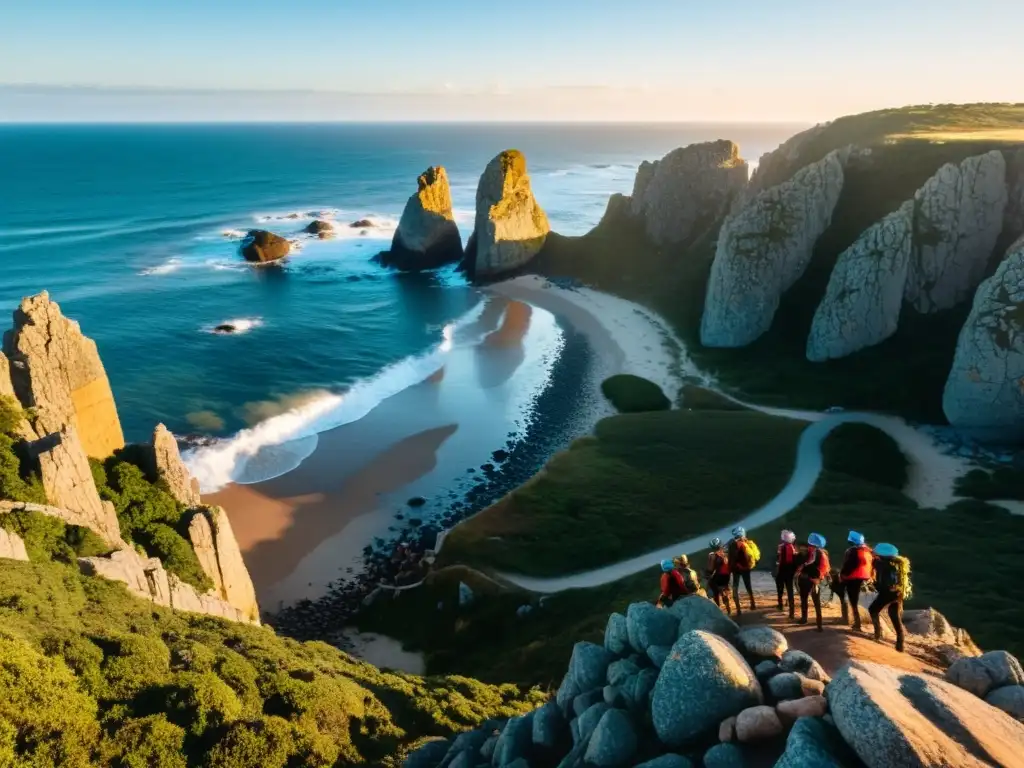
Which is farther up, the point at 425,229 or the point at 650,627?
the point at 425,229

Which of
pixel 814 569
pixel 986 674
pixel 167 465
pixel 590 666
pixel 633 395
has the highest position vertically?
pixel 986 674

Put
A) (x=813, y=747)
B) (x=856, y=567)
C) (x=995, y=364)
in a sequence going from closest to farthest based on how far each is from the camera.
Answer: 1. (x=813, y=747)
2. (x=856, y=567)
3. (x=995, y=364)

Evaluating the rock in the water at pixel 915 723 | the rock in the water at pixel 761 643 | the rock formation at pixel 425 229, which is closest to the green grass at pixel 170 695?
the rock in the water at pixel 761 643

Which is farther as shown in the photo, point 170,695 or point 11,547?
point 11,547

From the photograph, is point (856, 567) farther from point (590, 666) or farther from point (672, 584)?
point (590, 666)

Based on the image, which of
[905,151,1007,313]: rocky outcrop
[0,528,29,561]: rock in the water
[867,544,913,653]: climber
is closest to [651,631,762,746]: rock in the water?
[867,544,913,653]: climber

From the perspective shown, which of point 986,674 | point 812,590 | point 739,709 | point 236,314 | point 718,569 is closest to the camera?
point 739,709

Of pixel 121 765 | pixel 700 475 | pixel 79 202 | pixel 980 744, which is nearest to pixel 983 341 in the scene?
pixel 700 475

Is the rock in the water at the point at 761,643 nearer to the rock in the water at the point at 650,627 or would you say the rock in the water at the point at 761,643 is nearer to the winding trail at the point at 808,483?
the rock in the water at the point at 650,627

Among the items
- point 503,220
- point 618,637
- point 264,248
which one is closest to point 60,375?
point 618,637
